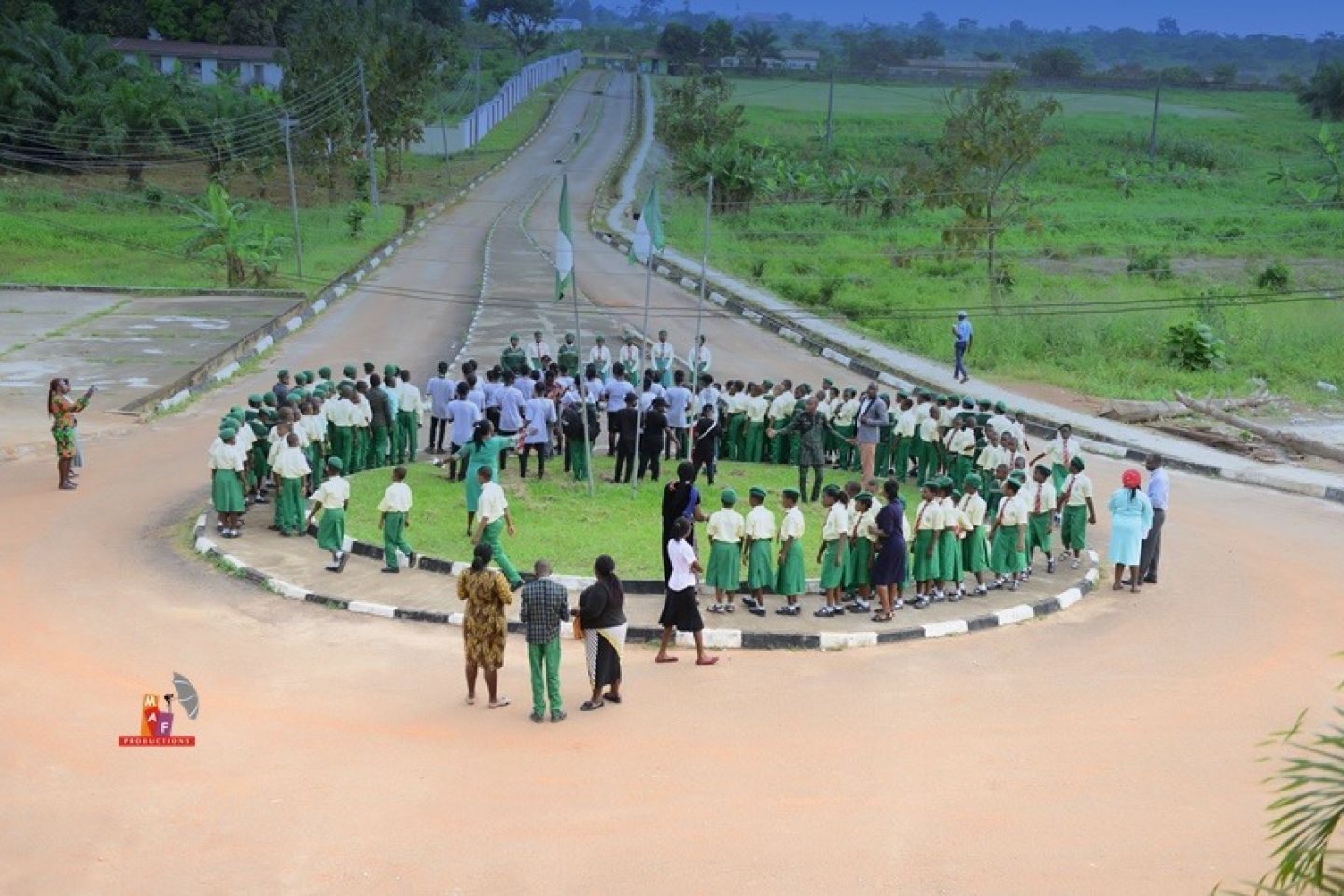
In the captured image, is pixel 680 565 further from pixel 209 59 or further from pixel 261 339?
pixel 209 59

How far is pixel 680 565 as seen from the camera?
12391 mm

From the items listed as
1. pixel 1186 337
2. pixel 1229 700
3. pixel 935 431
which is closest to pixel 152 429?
pixel 935 431

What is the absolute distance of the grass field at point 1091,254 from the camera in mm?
29969

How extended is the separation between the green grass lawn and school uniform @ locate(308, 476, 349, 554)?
75cm

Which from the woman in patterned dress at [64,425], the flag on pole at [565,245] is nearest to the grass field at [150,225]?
the woman in patterned dress at [64,425]

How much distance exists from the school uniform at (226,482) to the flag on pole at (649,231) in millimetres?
5571

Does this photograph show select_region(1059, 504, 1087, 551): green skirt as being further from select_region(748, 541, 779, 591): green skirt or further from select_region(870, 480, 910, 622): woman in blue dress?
select_region(748, 541, 779, 591): green skirt

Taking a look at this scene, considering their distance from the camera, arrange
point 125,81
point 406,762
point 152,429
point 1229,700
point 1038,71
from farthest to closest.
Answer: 1. point 1038,71
2. point 125,81
3. point 152,429
4. point 1229,700
5. point 406,762

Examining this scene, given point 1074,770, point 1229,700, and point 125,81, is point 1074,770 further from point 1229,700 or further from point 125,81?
point 125,81

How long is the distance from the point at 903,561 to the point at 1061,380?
1501 cm

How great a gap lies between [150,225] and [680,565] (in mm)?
37028

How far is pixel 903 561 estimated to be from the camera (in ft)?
45.5

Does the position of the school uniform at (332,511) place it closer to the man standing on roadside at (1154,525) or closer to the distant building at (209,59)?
the man standing on roadside at (1154,525)

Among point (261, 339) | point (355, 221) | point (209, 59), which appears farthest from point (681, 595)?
point (209, 59)
